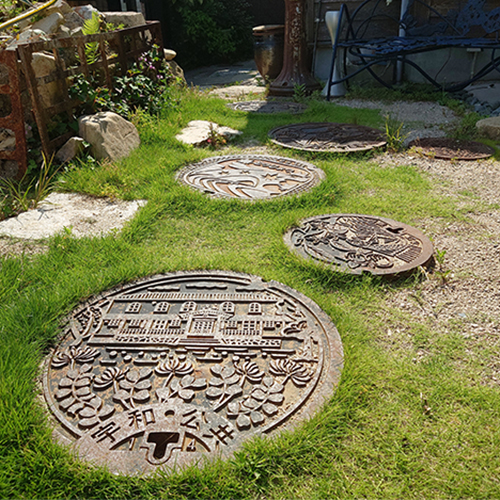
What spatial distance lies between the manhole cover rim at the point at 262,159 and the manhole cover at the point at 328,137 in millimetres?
402

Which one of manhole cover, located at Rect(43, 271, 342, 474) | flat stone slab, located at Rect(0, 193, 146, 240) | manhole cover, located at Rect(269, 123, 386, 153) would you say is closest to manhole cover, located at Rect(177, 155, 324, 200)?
manhole cover, located at Rect(269, 123, 386, 153)

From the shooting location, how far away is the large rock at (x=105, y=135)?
4549 millimetres

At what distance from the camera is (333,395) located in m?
1.99

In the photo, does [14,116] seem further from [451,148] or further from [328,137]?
[451,148]

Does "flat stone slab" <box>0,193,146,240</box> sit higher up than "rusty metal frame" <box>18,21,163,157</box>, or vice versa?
"rusty metal frame" <box>18,21,163,157</box>

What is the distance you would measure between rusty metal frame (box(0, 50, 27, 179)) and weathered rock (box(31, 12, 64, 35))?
1.13 m

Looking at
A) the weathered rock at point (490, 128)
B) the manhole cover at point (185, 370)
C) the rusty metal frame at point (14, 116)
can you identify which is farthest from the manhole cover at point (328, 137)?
the manhole cover at point (185, 370)

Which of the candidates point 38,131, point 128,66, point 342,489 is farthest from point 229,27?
point 342,489

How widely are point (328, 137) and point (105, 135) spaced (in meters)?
2.47

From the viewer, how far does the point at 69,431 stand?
1.85 meters

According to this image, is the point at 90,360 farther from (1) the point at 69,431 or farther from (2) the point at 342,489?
(2) the point at 342,489

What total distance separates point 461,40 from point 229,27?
818 cm

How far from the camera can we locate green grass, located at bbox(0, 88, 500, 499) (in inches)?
65.7

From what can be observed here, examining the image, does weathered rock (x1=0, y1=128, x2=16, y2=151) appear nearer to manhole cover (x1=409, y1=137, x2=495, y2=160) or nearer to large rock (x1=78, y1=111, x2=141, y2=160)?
large rock (x1=78, y1=111, x2=141, y2=160)
